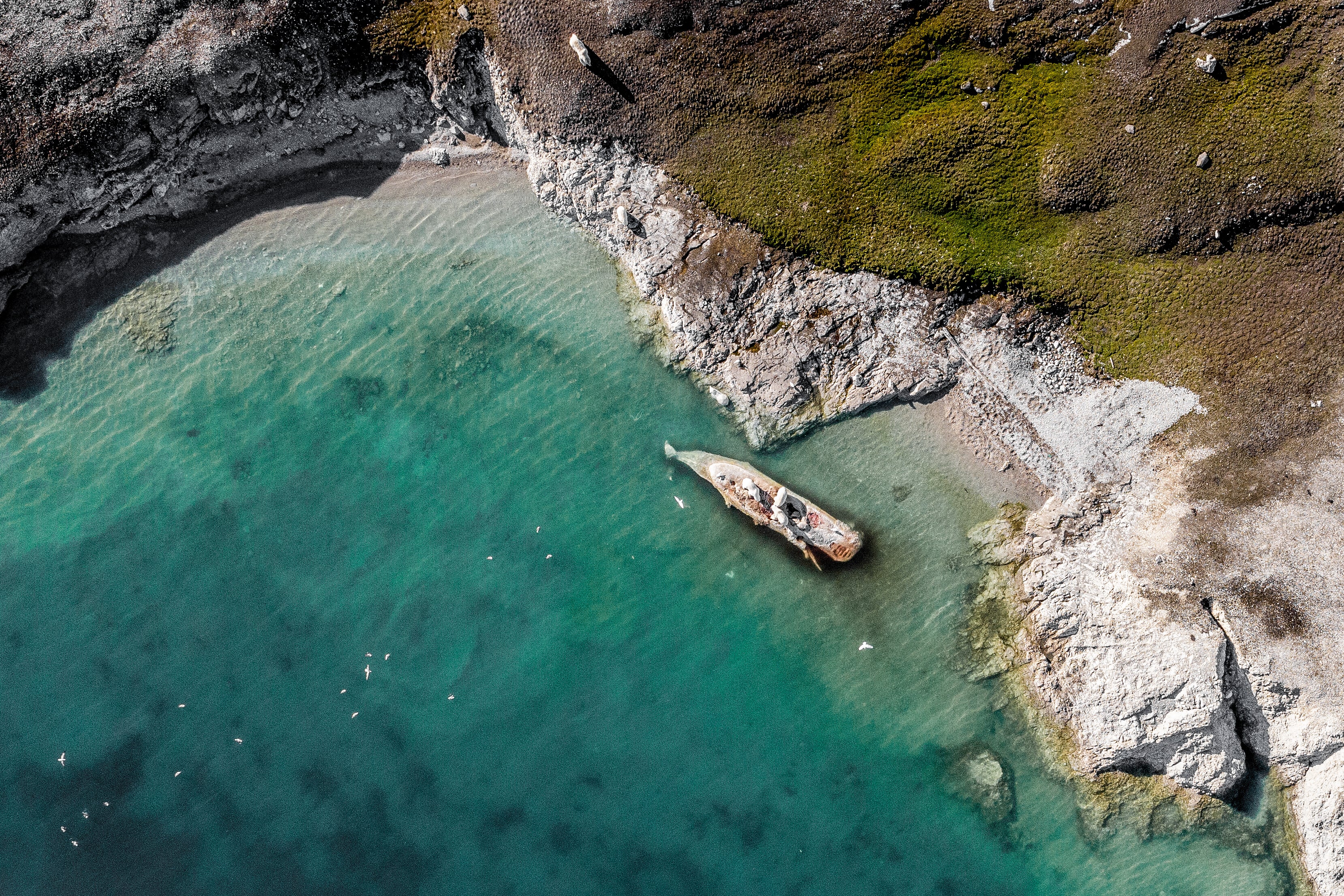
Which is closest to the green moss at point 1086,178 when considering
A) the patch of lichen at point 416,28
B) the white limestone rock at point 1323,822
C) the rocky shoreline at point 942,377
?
the rocky shoreline at point 942,377

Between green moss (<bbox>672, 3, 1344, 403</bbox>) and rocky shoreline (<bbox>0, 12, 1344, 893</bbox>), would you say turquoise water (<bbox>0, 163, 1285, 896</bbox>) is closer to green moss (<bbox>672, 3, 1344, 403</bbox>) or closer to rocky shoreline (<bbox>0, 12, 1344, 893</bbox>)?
rocky shoreline (<bbox>0, 12, 1344, 893</bbox>)

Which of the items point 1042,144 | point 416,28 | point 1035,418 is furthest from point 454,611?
point 1042,144

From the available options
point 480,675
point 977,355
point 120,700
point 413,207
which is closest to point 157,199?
point 413,207

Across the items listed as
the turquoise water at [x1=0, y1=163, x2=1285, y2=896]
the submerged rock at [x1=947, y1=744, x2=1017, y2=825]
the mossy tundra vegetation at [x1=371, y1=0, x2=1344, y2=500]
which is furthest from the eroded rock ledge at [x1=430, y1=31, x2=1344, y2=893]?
the submerged rock at [x1=947, y1=744, x2=1017, y2=825]

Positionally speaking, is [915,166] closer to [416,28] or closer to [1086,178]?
[1086,178]

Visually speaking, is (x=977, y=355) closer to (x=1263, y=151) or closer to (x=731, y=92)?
(x=1263, y=151)
